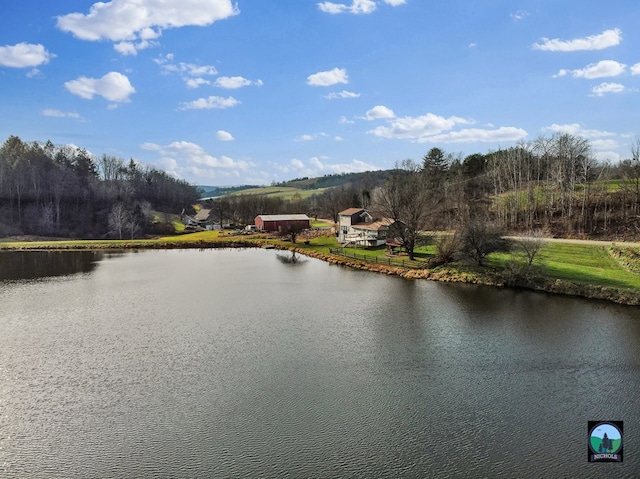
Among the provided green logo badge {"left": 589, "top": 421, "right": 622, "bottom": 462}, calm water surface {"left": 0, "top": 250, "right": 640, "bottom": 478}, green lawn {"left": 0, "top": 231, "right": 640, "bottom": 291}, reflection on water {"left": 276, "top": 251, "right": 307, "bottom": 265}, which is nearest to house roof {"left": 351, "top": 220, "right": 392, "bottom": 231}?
green lawn {"left": 0, "top": 231, "right": 640, "bottom": 291}

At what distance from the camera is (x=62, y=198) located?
86.4 metres

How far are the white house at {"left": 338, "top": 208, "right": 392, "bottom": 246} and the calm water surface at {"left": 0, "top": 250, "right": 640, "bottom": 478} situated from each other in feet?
75.5

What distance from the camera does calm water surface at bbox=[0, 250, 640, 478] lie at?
12477 millimetres

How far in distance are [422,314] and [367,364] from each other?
8.63m

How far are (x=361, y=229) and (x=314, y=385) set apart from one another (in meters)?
39.8

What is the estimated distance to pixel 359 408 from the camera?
15156 mm

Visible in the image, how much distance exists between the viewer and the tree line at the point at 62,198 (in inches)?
3066

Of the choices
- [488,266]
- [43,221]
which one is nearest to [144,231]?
[43,221]

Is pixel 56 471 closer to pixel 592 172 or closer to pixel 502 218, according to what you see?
pixel 502 218

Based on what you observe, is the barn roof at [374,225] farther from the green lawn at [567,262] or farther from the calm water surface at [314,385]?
the calm water surface at [314,385]

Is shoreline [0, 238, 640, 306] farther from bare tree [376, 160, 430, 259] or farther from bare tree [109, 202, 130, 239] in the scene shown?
bare tree [109, 202, 130, 239]

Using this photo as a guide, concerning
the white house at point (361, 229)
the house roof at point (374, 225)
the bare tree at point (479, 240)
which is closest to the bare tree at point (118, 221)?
the white house at point (361, 229)

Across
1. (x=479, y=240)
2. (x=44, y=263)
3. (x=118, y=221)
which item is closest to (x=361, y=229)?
(x=479, y=240)

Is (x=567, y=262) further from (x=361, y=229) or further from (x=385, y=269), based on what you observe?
(x=361, y=229)
